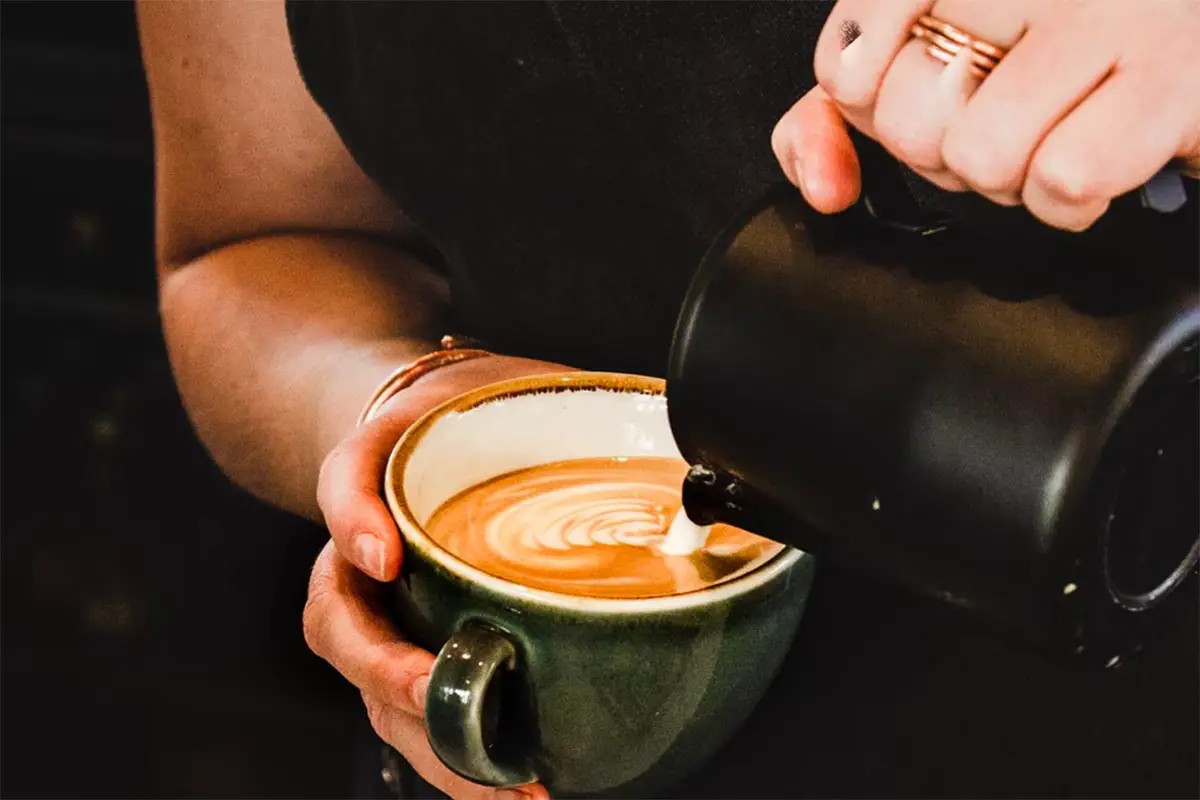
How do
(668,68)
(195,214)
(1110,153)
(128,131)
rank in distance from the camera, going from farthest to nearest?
(128,131)
(195,214)
(668,68)
(1110,153)

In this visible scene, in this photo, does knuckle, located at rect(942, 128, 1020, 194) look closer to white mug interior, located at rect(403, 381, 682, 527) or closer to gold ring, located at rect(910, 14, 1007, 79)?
gold ring, located at rect(910, 14, 1007, 79)

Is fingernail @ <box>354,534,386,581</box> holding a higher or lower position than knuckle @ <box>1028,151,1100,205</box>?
lower

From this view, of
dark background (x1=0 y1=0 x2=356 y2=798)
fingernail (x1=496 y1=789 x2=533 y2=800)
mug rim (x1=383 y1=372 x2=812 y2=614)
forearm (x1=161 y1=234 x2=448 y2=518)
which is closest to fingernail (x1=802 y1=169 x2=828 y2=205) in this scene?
mug rim (x1=383 y1=372 x2=812 y2=614)

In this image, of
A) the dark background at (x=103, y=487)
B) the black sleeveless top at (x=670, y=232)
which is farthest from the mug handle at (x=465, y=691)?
the dark background at (x=103, y=487)

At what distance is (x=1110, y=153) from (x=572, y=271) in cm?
53

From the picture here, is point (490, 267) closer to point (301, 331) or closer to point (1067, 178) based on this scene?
point (301, 331)

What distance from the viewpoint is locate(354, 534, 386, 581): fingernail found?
0.48 m

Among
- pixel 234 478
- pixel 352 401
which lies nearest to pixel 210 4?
pixel 352 401

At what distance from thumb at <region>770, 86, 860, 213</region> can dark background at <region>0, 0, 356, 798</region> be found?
74 centimetres

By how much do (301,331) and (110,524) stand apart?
44 cm

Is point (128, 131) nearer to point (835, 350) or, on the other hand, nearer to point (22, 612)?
point (22, 612)

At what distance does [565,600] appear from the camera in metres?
0.43

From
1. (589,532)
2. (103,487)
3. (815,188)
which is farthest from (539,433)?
(103,487)

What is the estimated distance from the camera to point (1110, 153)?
32 cm
